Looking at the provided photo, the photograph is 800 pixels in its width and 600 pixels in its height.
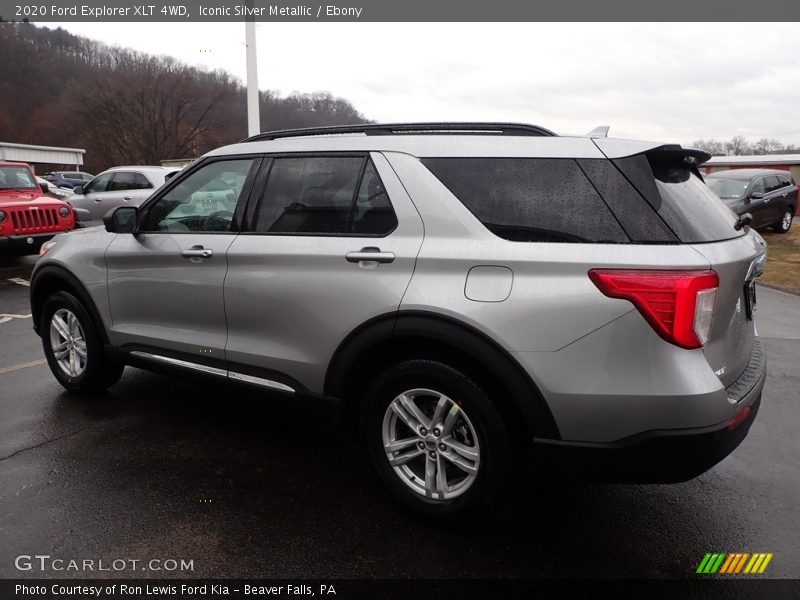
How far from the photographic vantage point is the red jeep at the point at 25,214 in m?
9.92

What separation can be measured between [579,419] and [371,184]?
58.2 inches

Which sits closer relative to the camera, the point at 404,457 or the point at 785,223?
the point at 404,457

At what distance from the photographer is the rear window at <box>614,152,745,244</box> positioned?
7.64ft

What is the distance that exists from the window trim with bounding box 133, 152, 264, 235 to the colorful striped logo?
9.33 ft

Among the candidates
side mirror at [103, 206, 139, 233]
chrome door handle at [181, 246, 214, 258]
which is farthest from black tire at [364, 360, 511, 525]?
side mirror at [103, 206, 139, 233]

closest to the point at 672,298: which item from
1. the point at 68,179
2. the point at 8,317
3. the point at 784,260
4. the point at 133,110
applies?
the point at 8,317

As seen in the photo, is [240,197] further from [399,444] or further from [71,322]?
[71,322]

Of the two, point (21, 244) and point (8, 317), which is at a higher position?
point (21, 244)

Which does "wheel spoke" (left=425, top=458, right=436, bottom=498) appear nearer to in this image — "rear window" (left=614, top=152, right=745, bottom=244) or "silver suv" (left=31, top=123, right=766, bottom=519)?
"silver suv" (left=31, top=123, right=766, bottom=519)

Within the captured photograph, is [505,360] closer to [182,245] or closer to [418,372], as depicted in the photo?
[418,372]

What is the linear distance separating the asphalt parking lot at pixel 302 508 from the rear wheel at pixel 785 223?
15.7m

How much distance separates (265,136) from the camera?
357 centimetres

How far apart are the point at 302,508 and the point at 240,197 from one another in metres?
1.78

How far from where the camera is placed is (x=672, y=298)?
218 centimetres
